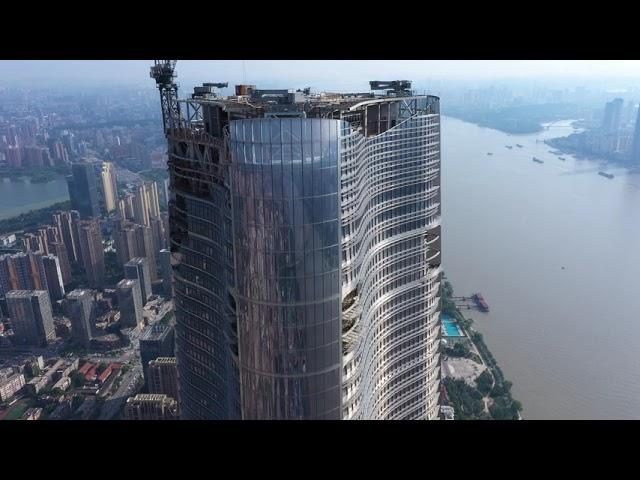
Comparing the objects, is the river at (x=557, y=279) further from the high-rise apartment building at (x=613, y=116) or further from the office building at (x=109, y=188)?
the office building at (x=109, y=188)

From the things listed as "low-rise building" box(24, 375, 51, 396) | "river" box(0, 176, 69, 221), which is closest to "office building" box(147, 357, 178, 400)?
"low-rise building" box(24, 375, 51, 396)

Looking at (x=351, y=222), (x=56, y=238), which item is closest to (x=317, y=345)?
(x=351, y=222)

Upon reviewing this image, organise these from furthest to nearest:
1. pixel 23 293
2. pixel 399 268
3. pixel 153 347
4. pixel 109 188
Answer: pixel 109 188, pixel 23 293, pixel 153 347, pixel 399 268

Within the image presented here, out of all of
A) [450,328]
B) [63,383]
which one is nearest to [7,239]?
[63,383]

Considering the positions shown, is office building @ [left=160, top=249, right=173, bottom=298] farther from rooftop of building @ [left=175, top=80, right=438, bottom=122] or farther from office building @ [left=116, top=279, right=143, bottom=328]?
rooftop of building @ [left=175, top=80, right=438, bottom=122]

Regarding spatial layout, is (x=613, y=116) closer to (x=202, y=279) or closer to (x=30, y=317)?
(x=30, y=317)

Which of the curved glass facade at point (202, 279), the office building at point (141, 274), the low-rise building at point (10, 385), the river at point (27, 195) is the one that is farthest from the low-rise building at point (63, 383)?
the river at point (27, 195)
